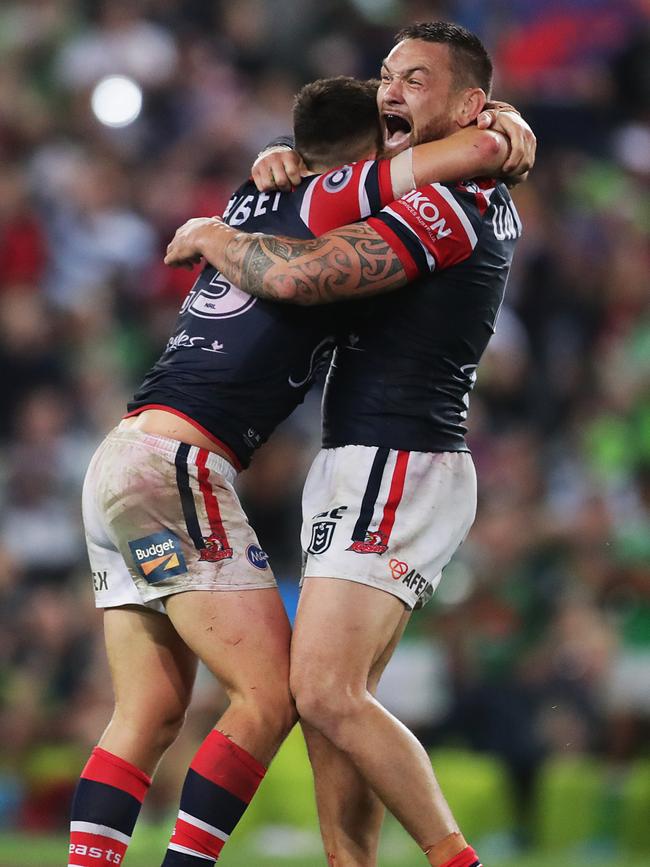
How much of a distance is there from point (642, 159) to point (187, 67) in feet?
12.1

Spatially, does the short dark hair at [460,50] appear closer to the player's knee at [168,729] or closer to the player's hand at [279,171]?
the player's hand at [279,171]

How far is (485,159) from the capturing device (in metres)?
4.47

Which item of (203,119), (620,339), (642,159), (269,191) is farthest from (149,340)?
(269,191)

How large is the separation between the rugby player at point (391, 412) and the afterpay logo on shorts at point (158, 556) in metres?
0.40

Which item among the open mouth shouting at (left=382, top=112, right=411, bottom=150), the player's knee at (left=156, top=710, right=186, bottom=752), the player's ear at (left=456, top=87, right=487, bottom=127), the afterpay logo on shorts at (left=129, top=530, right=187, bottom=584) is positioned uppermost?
the player's ear at (left=456, top=87, right=487, bottom=127)

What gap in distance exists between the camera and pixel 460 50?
4.66 meters

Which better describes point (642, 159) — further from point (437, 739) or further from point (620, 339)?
point (437, 739)

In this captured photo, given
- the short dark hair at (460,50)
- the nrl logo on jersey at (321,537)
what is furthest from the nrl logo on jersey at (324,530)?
the short dark hair at (460,50)

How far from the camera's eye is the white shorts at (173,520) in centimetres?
440

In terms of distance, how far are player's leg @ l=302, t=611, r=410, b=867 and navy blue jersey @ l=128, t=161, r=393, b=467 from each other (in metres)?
0.78

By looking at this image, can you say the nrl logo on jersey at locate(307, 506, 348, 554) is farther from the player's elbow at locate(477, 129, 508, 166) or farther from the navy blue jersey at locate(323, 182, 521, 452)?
the player's elbow at locate(477, 129, 508, 166)

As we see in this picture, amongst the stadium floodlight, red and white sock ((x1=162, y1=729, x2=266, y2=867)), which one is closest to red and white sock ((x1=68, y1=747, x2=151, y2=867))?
red and white sock ((x1=162, y1=729, x2=266, y2=867))

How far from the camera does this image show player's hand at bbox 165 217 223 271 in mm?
4648

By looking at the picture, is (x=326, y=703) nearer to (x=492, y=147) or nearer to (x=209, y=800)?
(x=209, y=800)
